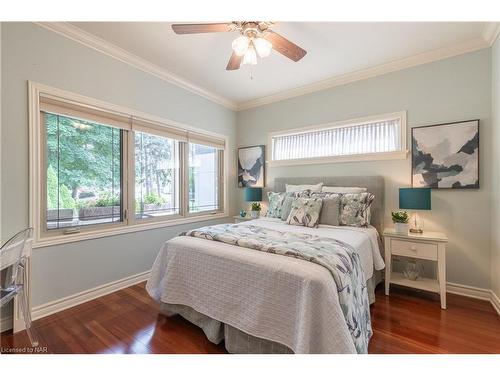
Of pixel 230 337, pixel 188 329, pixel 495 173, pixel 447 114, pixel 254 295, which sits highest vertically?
pixel 447 114

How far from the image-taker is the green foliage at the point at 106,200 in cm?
255

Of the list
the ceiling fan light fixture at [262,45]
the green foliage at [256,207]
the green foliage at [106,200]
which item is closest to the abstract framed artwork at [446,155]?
the ceiling fan light fixture at [262,45]

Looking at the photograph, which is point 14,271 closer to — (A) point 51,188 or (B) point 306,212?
(A) point 51,188

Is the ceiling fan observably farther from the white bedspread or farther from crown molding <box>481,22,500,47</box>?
crown molding <box>481,22,500,47</box>

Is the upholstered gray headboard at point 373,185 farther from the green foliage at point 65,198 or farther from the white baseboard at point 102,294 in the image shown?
the green foliage at point 65,198

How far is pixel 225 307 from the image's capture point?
63.5 inches

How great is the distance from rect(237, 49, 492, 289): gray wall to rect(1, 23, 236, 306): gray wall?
2577 mm

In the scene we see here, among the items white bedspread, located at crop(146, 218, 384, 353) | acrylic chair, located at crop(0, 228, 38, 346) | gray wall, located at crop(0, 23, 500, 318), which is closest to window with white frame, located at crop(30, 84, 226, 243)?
gray wall, located at crop(0, 23, 500, 318)

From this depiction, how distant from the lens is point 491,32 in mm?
2184

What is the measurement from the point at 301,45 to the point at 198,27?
4.07ft

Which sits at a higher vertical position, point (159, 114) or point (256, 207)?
point (159, 114)

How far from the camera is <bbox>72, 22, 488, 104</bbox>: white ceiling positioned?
2.19 m

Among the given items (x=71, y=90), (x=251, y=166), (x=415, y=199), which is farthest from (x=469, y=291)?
(x=71, y=90)
